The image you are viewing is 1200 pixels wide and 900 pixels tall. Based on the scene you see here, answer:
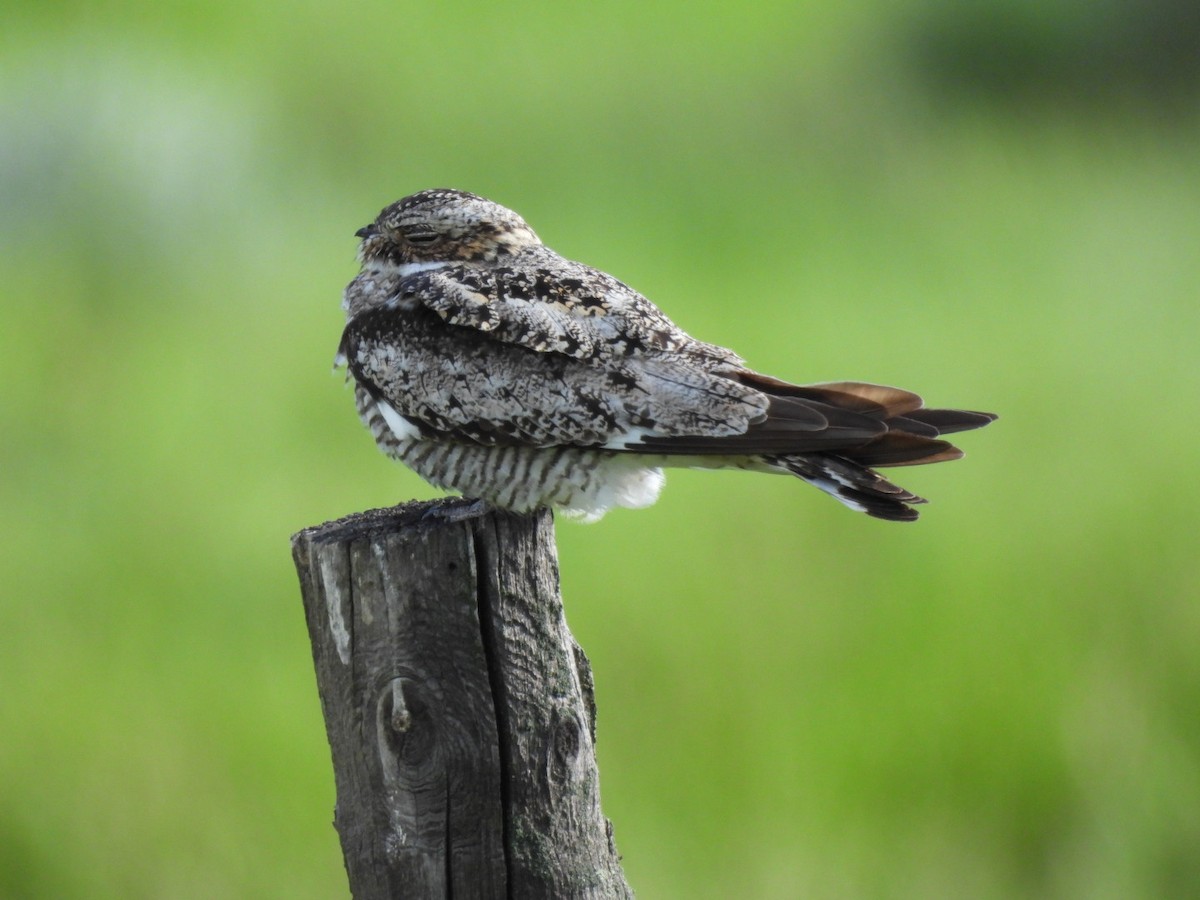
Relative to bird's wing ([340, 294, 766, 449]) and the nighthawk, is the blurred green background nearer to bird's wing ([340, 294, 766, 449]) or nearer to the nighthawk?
the nighthawk

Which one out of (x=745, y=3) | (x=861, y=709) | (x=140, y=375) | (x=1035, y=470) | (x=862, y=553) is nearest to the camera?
(x=861, y=709)

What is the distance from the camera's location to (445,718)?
272cm

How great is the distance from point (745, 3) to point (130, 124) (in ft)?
20.3

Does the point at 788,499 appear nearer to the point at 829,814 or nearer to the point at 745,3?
the point at 829,814

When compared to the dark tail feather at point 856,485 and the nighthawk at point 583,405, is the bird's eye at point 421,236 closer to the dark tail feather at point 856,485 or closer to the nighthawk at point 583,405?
the nighthawk at point 583,405

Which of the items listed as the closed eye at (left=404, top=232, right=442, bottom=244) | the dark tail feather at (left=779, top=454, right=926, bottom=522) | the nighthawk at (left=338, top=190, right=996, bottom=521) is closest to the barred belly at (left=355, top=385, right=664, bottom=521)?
the nighthawk at (left=338, top=190, right=996, bottom=521)

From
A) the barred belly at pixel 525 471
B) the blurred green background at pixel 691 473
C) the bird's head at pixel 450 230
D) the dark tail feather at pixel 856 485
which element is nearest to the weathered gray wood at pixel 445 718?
the barred belly at pixel 525 471

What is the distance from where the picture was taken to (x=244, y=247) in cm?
864

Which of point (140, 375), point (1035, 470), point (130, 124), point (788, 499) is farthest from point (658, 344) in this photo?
point (130, 124)

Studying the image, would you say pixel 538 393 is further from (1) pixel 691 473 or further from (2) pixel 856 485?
(1) pixel 691 473

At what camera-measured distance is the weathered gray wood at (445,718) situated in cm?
271

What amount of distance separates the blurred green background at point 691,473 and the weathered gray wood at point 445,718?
7.80 feet

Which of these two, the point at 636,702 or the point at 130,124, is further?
the point at 130,124

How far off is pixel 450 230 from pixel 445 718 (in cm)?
178
